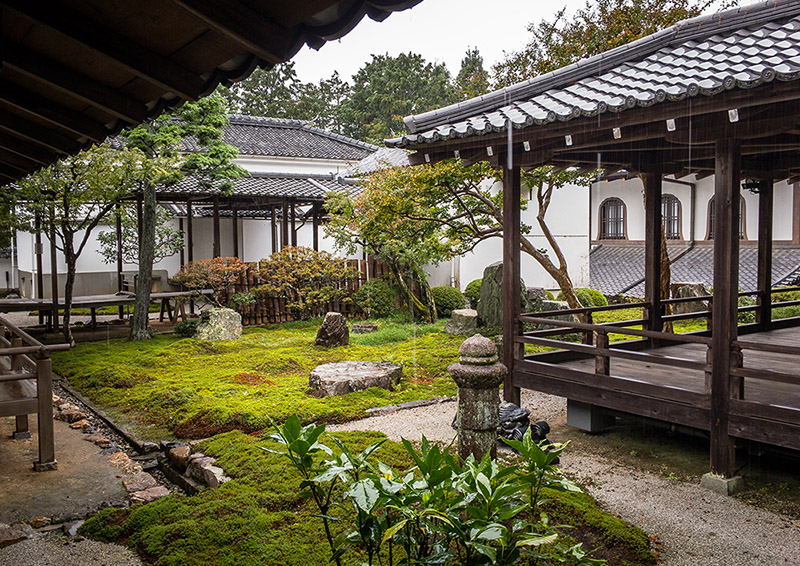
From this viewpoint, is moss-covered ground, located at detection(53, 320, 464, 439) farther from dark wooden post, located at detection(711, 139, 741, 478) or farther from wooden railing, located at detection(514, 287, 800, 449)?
dark wooden post, located at detection(711, 139, 741, 478)

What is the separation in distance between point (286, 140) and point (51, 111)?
22.5m

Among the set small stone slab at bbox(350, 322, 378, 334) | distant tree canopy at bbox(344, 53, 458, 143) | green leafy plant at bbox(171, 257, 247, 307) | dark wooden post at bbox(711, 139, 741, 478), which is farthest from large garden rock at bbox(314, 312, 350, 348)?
distant tree canopy at bbox(344, 53, 458, 143)

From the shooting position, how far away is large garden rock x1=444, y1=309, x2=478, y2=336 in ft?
45.2

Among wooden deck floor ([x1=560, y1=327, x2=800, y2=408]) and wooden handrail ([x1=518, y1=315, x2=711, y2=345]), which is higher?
wooden handrail ([x1=518, y1=315, x2=711, y2=345])

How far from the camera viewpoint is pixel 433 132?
689 cm

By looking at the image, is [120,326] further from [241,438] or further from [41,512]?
[41,512]

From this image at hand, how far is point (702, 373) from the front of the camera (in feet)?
22.9

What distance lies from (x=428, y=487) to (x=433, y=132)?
16.5 feet

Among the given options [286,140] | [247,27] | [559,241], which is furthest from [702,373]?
[286,140]

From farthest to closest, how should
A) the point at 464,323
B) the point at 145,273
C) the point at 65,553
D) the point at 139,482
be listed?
the point at 145,273 < the point at 464,323 < the point at 139,482 < the point at 65,553

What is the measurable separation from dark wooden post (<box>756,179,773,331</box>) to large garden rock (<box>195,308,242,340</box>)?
1041cm

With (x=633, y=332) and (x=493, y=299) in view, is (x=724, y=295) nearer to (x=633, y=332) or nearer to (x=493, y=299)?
(x=633, y=332)

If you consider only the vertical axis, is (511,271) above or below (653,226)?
below

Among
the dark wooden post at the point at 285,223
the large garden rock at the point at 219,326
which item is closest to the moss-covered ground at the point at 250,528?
the large garden rock at the point at 219,326
